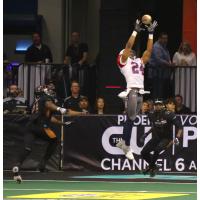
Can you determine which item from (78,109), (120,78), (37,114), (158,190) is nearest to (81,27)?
(120,78)

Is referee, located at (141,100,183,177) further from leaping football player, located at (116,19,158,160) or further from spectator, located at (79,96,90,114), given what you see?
leaping football player, located at (116,19,158,160)

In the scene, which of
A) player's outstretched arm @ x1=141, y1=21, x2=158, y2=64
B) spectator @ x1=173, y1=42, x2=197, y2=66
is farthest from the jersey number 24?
spectator @ x1=173, y1=42, x2=197, y2=66

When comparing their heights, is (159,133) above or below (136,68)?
below

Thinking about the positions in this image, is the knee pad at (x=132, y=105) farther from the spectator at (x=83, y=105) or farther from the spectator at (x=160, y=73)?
the spectator at (x=160, y=73)

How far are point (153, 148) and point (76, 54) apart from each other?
562cm

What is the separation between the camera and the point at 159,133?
20156 mm

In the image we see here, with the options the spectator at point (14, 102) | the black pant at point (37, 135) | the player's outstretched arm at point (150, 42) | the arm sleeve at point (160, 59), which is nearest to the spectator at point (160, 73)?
the arm sleeve at point (160, 59)

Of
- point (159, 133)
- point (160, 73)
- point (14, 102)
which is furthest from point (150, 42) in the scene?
point (160, 73)

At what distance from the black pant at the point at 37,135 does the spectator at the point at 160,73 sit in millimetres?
4578

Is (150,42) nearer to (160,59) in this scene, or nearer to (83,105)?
(83,105)

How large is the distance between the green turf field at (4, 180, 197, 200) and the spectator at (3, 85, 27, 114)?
3953 mm

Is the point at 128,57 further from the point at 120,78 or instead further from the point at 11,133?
the point at 120,78

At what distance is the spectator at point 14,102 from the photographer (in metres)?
22.2

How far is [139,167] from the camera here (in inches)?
866
